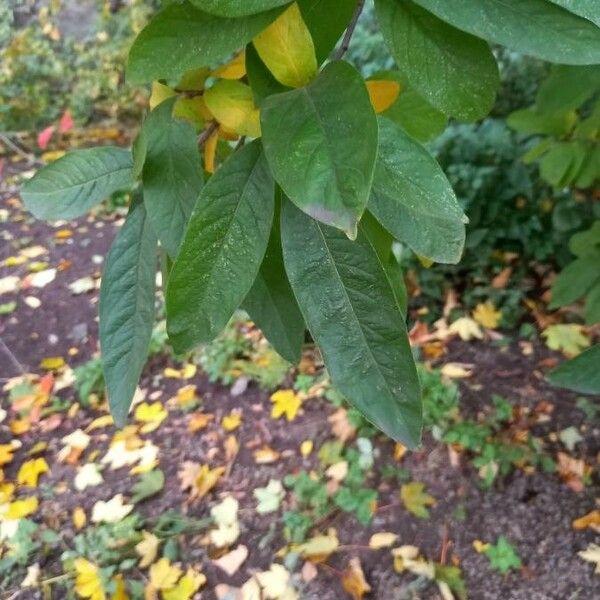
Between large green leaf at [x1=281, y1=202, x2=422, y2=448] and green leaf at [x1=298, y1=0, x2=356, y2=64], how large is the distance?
0.52ft

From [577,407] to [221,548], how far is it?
1.36m

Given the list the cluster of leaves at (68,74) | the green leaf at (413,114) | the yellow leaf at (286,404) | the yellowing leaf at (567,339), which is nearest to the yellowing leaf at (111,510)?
the yellow leaf at (286,404)

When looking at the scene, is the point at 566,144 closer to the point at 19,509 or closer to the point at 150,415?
the point at 150,415

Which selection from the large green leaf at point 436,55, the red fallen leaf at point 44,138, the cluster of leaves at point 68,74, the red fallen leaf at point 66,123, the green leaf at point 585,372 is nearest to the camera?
the large green leaf at point 436,55

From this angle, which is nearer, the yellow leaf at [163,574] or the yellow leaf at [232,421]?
the yellow leaf at [163,574]

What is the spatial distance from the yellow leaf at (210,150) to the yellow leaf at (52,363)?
2524mm

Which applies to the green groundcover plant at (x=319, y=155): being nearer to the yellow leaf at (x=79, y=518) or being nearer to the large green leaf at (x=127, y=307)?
the large green leaf at (x=127, y=307)

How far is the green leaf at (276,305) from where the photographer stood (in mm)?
751

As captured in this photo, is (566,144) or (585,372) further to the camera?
(566,144)

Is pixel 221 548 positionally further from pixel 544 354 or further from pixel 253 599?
pixel 544 354

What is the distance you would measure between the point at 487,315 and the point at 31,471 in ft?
6.31

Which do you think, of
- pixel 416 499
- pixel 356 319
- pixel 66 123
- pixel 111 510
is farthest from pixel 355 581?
pixel 66 123

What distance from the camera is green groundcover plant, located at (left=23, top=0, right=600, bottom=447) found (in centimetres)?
54

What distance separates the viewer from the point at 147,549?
2.17 meters
